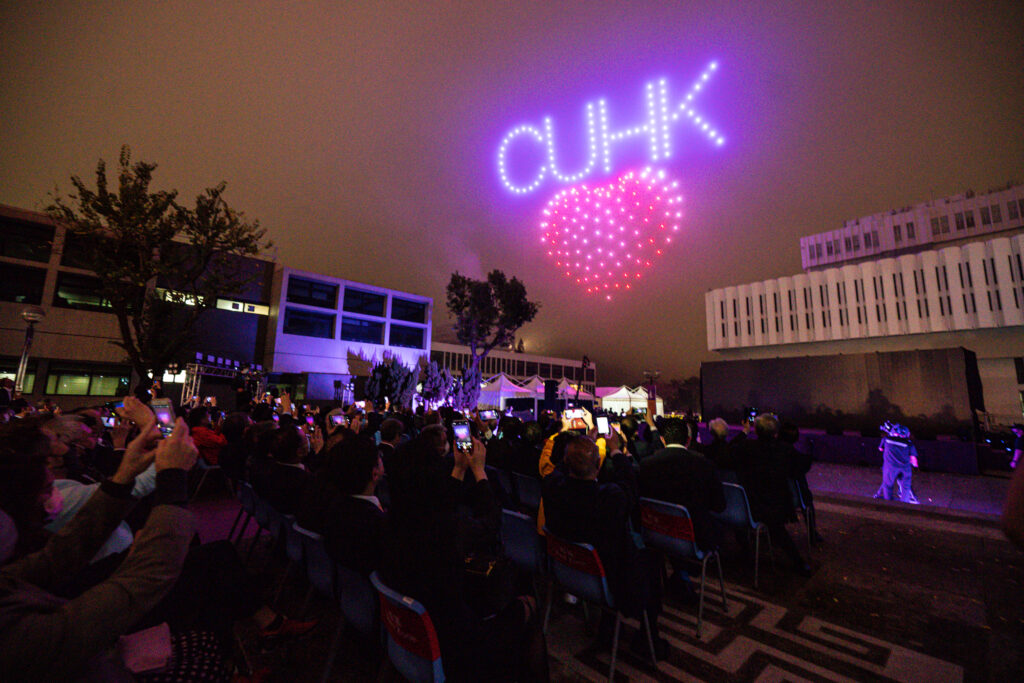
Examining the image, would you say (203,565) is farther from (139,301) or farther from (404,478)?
(139,301)

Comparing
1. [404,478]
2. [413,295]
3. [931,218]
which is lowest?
[404,478]

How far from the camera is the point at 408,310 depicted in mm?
35156

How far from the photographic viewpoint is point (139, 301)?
10.1 m

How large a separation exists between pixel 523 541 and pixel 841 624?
2732mm

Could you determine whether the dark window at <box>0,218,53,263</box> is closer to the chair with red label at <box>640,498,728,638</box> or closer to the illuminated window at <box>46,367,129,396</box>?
the illuminated window at <box>46,367,129,396</box>

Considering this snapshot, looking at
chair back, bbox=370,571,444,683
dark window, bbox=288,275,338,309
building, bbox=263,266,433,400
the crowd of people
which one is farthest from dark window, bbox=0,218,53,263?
chair back, bbox=370,571,444,683

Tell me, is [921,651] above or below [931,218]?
below

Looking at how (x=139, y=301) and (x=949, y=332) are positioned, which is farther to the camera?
(x=949, y=332)

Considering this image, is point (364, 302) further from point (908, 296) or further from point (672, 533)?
point (908, 296)

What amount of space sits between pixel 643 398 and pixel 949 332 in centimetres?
2224

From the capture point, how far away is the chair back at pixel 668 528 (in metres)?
3.51

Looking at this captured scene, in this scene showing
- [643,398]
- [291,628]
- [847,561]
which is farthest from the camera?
[643,398]

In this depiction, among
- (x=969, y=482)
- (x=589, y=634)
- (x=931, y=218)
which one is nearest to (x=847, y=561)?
(x=589, y=634)

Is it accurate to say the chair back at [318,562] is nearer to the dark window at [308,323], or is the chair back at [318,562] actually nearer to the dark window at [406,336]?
the dark window at [308,323]
